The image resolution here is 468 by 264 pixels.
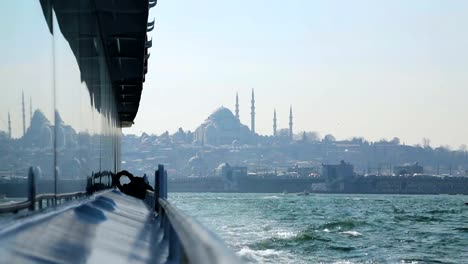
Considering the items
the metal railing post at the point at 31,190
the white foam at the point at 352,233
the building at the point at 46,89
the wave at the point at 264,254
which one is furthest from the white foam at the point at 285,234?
the metal railing post at the point at 31,190

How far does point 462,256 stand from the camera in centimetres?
4728

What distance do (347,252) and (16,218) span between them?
150 ft

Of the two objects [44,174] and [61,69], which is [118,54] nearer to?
[61,69]

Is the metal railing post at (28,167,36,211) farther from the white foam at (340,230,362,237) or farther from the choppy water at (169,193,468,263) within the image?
the white foam at (340,230,362,237)

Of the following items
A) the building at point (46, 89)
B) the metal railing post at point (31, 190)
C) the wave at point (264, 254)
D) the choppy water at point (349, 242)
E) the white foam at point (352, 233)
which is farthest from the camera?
the white foam at point (352, 233)

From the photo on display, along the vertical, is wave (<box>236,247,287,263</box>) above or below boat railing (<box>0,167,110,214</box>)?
below

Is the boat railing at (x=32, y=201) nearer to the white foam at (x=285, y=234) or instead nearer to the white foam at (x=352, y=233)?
the white foam at (x=285, y=234)

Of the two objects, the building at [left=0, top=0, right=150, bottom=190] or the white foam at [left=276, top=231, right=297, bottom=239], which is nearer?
the building at [left=0, top=0, right=150, bottom=190]

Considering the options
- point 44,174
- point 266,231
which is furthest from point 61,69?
point 266,231

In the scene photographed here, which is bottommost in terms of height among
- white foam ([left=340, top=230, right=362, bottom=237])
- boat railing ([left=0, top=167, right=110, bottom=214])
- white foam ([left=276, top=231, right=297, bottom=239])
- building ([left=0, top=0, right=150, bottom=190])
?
white foam ([left=340, top=230, right=362, bottom=237])

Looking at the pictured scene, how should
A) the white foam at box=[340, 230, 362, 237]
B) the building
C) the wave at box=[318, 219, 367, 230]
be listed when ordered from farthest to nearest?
the wave at box=[318, 219, 367, 230] < the white foam at box=[340, 230, 362, 237] < the building

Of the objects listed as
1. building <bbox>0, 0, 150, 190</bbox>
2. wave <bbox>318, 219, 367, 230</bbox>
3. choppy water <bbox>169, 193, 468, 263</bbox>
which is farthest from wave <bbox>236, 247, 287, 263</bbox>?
building <bbox>0, 0, 150, 190</bbox>

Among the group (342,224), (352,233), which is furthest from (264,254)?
(342,224)

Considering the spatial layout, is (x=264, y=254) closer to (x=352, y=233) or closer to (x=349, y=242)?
(x=349, y=242)
